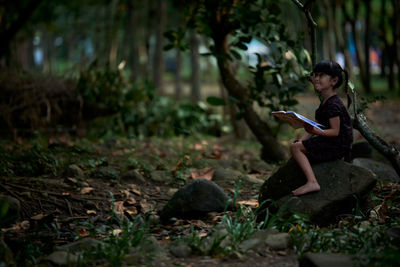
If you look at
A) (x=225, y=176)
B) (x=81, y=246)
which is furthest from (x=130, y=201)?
(x=81, y=246)

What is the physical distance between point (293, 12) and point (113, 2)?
5.30 metres

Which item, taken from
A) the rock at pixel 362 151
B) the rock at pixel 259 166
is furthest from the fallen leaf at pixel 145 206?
the rock at pixel 362 151


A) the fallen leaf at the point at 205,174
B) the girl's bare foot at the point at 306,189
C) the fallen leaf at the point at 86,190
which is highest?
Result: the girl's bare foot at the point at 306,189

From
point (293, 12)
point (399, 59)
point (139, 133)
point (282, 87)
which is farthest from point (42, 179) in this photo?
point (399, 59)

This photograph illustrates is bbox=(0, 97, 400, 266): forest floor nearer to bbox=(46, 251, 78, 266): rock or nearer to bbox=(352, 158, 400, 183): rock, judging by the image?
bbox=(46, 251, 78, 266): rock

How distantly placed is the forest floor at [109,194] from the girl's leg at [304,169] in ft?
1.68

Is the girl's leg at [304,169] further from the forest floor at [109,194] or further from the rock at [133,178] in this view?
the rock at [133,178]

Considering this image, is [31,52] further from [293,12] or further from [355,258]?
[355,258]

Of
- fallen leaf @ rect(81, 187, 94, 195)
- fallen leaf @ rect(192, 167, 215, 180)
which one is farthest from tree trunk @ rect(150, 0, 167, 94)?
fallen leaf @ rect(81, 187, 94, 195)

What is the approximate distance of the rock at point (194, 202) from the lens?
13.3ft

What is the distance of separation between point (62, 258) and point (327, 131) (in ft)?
6.88

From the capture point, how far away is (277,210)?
146 inches

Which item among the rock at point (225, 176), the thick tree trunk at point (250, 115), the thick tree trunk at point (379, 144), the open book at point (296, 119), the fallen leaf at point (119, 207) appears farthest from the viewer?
the thick tree trunk at point (250, 115)

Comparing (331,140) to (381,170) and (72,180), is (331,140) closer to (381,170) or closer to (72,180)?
(381,170)
